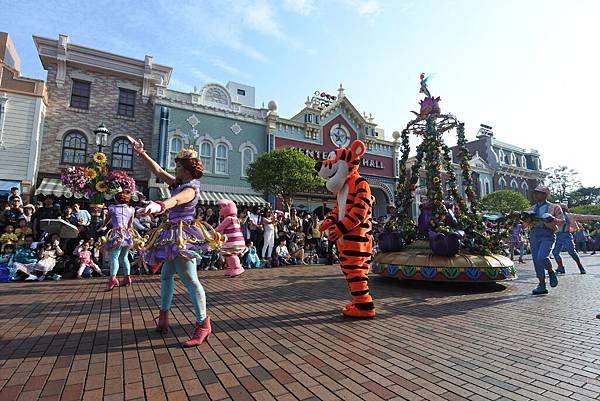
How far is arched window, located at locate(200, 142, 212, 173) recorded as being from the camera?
67.5 feet

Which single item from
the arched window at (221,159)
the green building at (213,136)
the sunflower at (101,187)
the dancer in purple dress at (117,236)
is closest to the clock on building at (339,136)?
the green building at (213,136)

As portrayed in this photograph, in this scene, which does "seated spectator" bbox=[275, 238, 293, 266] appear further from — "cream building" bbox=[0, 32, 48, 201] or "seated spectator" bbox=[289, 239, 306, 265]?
"cream building" bbox=[0, 32, 48, 201]

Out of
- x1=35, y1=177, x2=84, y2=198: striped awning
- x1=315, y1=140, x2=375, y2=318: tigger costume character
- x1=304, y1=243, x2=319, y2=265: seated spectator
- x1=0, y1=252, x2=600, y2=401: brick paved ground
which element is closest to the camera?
x1=0, y1=252, x2=600, y2=401: brick paved ground

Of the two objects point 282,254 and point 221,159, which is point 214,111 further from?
point 282,254

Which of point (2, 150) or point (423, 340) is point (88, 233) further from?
point (2, 150)

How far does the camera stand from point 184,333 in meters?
3.65

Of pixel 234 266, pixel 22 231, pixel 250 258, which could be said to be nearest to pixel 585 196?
pixel 250 258

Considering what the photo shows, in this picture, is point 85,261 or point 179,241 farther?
point 85,261

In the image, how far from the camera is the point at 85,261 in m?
8.34

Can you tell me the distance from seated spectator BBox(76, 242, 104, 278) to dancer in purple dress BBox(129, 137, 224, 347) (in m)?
6.03

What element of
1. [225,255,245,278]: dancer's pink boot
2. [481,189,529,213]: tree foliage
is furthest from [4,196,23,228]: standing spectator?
[481,189,529,213]: tree foliage

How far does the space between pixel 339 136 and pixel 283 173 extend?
9762 mm

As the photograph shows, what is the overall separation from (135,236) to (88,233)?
3.83m

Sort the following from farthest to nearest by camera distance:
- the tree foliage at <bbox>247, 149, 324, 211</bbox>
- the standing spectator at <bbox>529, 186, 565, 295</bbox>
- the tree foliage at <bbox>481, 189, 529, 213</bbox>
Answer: the tree foliage at <bbox>481, 189, 529, 213</bbox> < the tree foliage at <bbox>247, 149, 324, 211</bbox> < the standing spectator at <bbox>529, 186, 565, 295</bbox>
